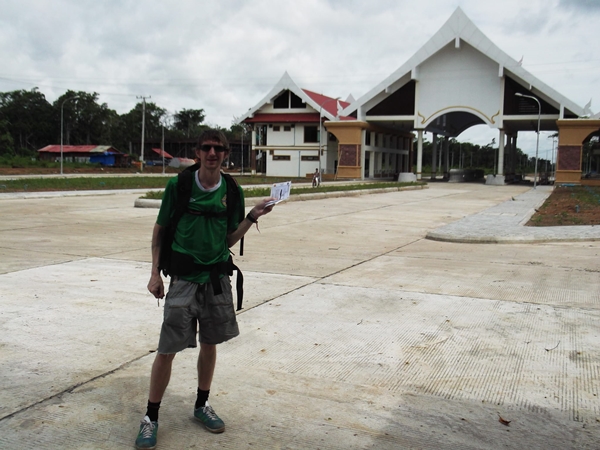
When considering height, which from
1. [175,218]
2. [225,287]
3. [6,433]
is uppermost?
[175,218]

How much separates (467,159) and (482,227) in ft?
438

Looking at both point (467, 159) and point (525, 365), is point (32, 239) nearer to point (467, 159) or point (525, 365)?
point (525, 365)

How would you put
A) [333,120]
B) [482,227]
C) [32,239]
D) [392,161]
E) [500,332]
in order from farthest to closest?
[392,161] → [333,120] → [482,227] → [32,239] → [500,332]

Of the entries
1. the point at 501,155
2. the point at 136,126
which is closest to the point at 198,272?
the point at 501,155

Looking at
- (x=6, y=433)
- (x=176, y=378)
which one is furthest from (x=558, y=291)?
(x=6, y=433)

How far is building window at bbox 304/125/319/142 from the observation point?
198 ft

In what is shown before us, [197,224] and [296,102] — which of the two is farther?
[296,102]

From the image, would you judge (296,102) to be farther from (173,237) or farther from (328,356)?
(173,237)

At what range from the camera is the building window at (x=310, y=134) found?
60500 mm

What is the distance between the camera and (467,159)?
141000mm

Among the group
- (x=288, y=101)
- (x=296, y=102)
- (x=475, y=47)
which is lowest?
(x=296, y=102)

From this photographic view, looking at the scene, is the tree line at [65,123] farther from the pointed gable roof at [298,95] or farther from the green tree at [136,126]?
the pointed gable roof at [298,95]

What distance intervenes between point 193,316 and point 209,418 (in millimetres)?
601

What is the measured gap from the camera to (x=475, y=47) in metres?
47.1
